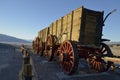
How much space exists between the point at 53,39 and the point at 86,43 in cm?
435

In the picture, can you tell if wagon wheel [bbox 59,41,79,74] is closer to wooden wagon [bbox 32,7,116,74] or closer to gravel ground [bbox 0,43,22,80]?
wooden wagon [bbox 32,7,116,74]

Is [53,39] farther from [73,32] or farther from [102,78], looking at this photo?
[102,78]

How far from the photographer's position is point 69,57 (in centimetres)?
1010

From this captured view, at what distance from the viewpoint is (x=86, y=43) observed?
1053 cm

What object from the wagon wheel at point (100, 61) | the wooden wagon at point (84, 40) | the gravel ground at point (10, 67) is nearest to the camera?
the gravel ground at point (10, 67)

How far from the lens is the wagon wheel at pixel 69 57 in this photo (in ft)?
30.0

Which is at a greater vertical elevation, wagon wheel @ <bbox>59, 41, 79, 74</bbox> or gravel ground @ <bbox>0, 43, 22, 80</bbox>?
wagon wheel @ <bbox>59, 41, 79, 74</bbox>

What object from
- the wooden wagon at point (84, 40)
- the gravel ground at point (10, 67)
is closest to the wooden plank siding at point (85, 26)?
Answer: the wooden wagon at point (84, 40)

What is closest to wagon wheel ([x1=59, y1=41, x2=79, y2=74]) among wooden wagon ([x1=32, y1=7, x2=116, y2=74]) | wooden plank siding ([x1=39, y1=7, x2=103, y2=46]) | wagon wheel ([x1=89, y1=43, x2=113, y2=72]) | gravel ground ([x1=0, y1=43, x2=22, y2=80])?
wooden wagon ([x1=32, y1=7, x2=116, y2=74])

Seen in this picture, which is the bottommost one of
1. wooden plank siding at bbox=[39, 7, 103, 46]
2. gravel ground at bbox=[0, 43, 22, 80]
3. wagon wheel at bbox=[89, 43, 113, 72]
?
gravel ground at bbox=[0, 43, 22, 80]

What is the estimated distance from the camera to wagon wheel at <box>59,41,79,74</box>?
9148 mm

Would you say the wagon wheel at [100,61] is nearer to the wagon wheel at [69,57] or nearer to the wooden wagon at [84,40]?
the wooden wagon at [84,40]

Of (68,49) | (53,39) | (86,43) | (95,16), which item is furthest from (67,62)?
(53,39)

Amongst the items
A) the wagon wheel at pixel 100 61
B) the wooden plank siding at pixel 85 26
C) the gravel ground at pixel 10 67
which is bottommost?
the gravel ground at pixel 10 67
